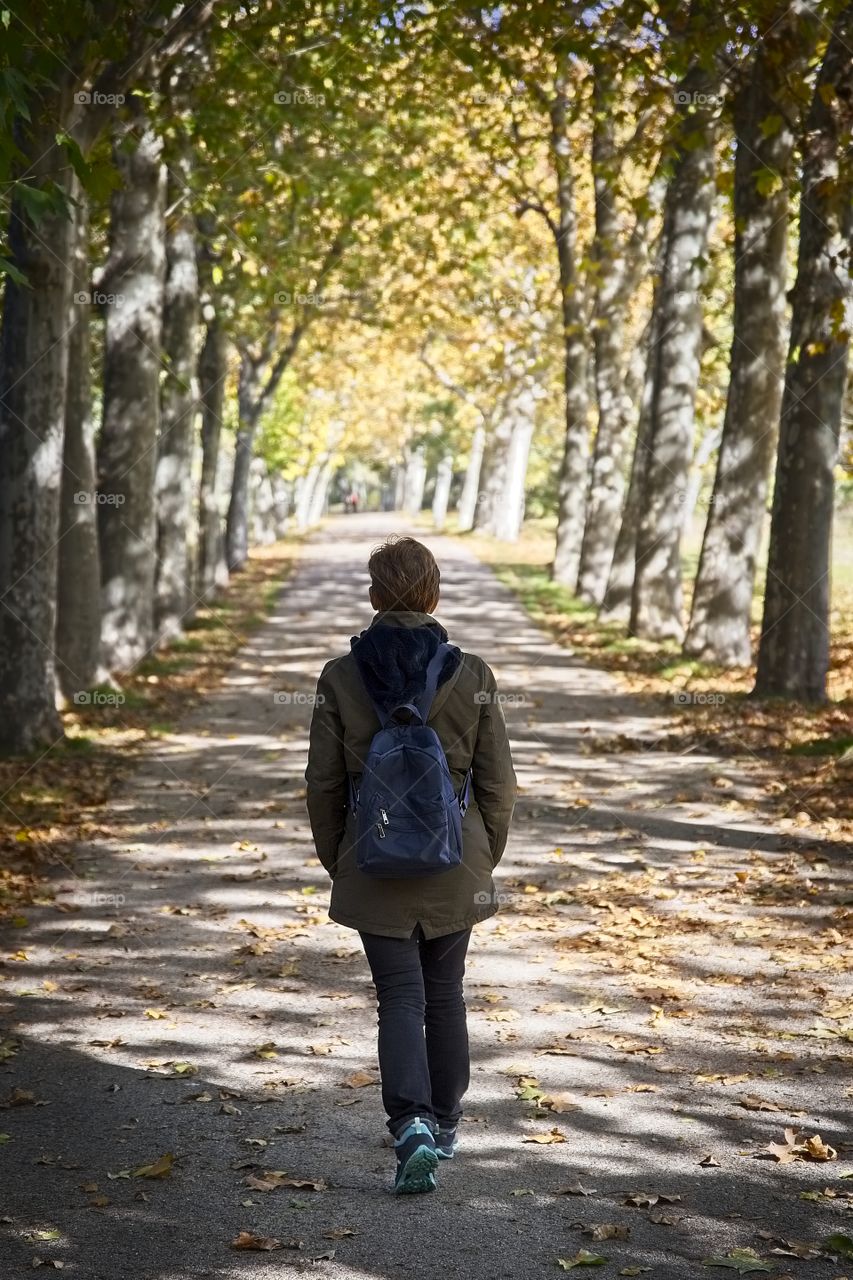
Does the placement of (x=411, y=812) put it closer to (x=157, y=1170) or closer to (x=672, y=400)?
(x=157, y=1170)

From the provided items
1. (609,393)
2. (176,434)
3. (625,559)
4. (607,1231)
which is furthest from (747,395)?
(607,1231)

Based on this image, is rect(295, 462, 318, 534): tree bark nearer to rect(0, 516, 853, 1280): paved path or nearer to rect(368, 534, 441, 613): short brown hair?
rect(0, 516, 853, 1280): paved path

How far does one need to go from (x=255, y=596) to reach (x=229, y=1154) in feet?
82.0

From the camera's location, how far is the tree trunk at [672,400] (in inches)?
764

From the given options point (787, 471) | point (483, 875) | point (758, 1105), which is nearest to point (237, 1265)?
point (483, 875)

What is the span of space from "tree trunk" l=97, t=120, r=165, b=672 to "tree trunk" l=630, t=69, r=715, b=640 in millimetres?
6429

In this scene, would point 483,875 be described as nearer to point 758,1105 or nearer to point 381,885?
point 381,885

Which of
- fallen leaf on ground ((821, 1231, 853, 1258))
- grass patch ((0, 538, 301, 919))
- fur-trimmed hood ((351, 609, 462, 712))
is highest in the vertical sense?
fur-trimmed hood ((351, 609, 462, 712))

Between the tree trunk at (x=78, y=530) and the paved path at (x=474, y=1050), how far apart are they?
3.53 meters

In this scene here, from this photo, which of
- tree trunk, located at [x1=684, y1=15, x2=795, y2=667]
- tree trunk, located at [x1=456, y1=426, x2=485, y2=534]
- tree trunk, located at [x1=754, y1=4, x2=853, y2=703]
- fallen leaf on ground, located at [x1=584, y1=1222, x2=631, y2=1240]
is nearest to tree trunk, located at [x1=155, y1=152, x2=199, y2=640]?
tree trunk, located at [x1=684, y1=15, x2=795, y2=667]

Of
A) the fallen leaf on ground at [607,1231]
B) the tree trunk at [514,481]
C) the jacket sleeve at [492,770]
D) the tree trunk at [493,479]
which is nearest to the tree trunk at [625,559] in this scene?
the jacket sleeve at [492,770]

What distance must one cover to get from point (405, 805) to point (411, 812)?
27 millimetres

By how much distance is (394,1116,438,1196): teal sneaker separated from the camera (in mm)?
4539

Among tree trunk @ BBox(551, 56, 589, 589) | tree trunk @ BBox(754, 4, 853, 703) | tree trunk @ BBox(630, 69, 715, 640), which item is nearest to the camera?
tree trunk @ BBox(754, 4, 853, 703)
